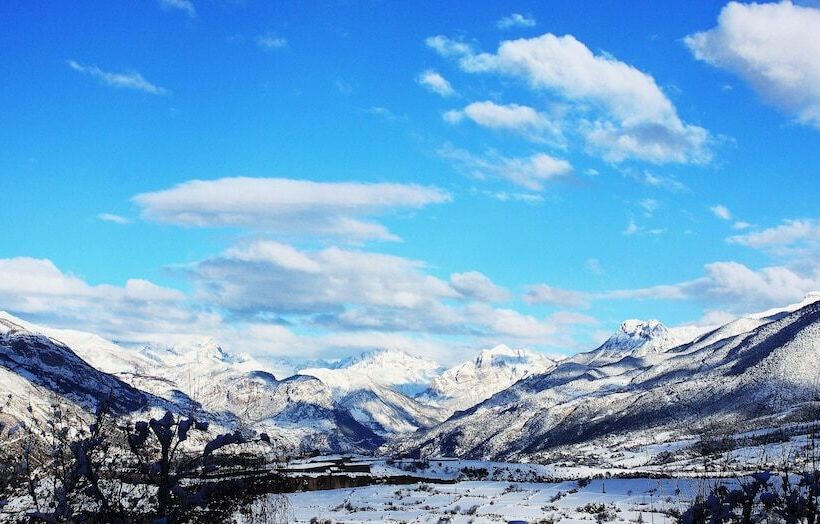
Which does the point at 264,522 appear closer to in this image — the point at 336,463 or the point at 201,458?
the point at 201,458

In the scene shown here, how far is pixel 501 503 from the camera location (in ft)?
101

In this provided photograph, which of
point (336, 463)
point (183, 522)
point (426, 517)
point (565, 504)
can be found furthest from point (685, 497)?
point (336, 463)

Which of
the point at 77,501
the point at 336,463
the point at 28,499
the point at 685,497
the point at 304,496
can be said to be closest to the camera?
the point at 77,501

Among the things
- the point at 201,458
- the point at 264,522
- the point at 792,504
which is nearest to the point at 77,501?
the point at 201,458

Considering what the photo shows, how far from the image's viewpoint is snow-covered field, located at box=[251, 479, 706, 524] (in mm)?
25922

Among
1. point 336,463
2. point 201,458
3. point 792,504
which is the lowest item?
point 336,463

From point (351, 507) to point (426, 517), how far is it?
565 centimetres

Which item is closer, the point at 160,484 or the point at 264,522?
the point at 160,484

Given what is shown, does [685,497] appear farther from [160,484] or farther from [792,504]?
[160,484]

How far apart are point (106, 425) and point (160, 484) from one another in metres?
3.47

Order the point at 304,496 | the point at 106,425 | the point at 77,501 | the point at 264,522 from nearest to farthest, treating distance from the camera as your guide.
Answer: the point at 77,501 → the point at 106,425 → the point at 264,522 → the point at 304,496

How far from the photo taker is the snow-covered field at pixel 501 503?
1021 inches

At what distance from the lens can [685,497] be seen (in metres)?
29.7

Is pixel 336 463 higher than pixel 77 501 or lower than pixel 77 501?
lower
